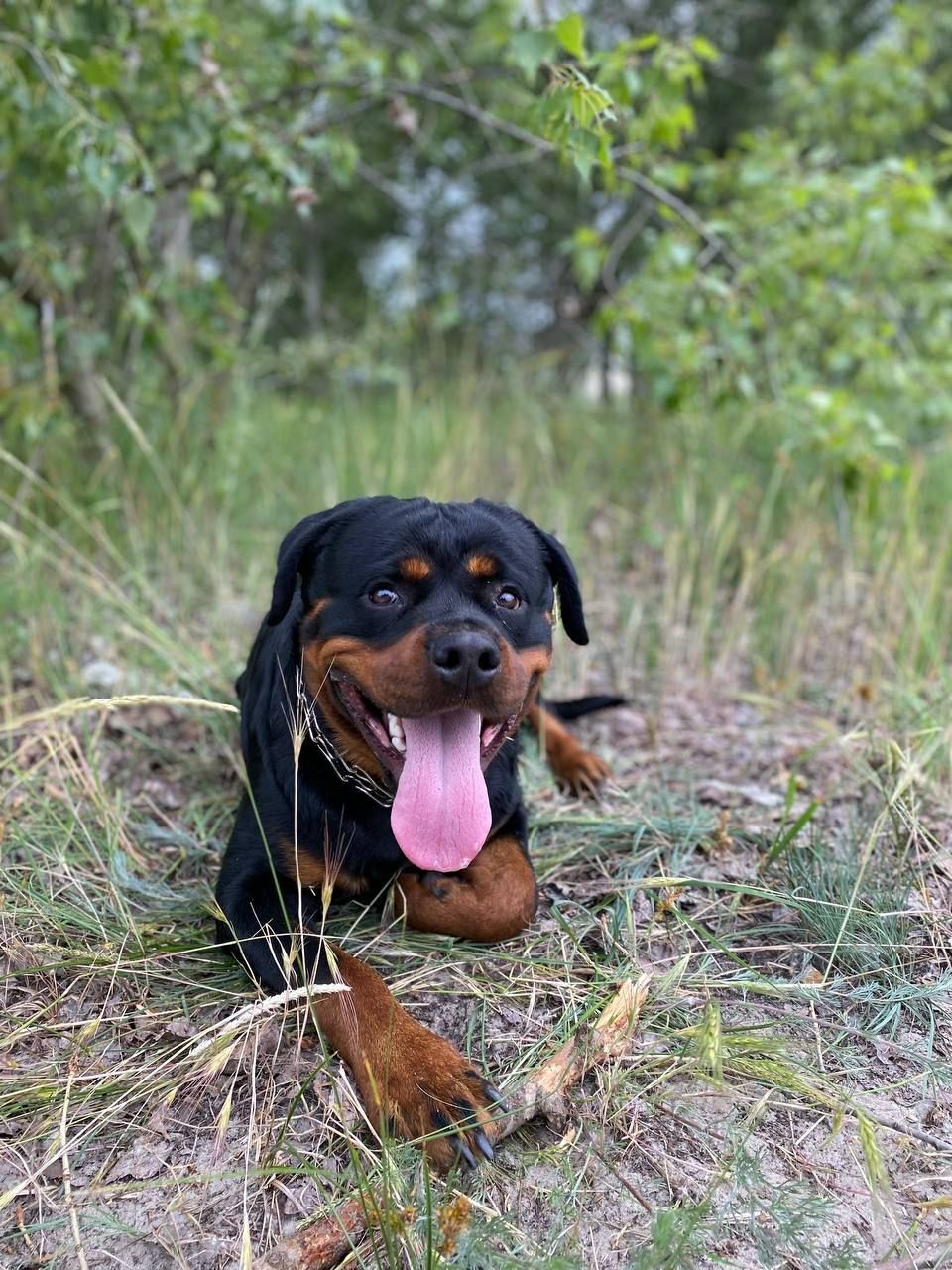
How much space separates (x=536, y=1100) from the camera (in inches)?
68.1

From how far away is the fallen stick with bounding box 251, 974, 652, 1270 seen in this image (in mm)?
1495

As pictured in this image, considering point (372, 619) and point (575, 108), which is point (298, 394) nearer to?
point (575, 108)

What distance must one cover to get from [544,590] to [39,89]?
84.7 inches

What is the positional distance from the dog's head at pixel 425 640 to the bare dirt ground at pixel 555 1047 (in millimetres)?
410

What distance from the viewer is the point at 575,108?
8.19ft

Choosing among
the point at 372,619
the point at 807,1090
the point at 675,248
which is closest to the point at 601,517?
the point at 675,248

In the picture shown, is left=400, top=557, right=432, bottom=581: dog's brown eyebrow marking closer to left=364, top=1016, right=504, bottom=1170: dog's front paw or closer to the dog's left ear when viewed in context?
the dog's left ear

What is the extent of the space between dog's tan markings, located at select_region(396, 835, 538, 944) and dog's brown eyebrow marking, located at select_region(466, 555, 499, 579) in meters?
0.65

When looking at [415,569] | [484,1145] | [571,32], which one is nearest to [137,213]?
[571,32]

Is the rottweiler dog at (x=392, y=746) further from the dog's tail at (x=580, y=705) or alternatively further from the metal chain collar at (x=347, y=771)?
the dog's tail at (x=580, y=705)

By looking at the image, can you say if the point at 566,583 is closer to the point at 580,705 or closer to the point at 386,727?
the point at 386,727

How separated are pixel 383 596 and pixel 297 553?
241mm

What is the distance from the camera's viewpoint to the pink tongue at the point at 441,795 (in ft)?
6.55

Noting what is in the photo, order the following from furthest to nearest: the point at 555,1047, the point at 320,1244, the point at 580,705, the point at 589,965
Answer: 1. the point at 580,705
2. the point at 589,965
3. the point at 555,1047
4. the point at 320,1244
